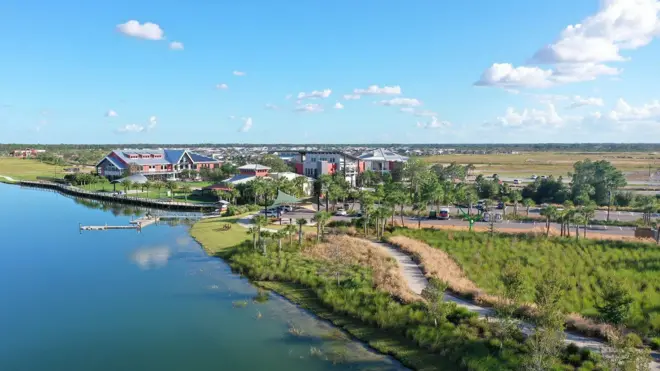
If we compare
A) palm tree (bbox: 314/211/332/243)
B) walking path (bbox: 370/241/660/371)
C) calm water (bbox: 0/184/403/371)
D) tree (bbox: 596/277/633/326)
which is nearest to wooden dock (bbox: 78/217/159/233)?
calm water (bbox: 0/184/403/371)

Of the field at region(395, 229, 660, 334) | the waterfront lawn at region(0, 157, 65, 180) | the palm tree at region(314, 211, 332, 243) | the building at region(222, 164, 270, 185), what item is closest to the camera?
the field at region(395, 229, 660, 334)

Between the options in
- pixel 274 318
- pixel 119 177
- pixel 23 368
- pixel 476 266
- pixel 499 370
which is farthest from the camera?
pixel 119 177

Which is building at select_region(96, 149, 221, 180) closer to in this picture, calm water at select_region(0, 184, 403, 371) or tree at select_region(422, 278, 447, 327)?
calm water at select_region(0, 184, 403, 371)

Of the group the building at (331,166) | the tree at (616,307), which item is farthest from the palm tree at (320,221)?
the building at (331,166)

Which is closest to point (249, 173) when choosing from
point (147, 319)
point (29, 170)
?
point (147, 319)

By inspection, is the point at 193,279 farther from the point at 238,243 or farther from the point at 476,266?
the point at 476,266

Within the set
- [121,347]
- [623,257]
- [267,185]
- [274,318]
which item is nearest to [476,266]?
[623,257]

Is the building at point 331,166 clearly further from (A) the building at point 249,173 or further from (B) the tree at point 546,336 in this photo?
(B) the tree at point 546,336
